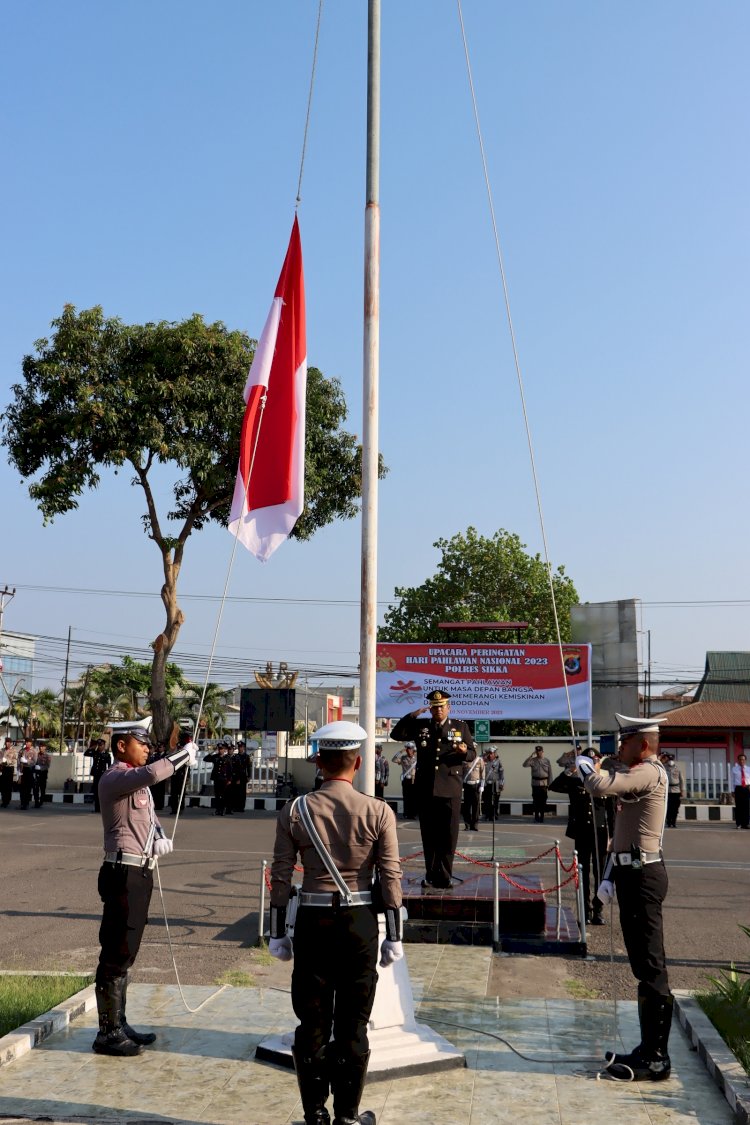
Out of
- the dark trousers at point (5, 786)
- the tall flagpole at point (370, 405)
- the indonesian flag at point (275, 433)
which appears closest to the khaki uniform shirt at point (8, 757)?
the dark trousers at point (5, 786)

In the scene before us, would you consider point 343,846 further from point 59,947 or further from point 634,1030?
point 59,947

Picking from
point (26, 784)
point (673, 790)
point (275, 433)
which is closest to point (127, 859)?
point (275, 433)

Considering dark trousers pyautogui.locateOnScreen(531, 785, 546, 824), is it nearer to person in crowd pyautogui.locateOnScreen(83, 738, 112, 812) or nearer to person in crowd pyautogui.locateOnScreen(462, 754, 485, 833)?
person in crowd pyautogui.locateOnScreen(462, 754, 485, 833)

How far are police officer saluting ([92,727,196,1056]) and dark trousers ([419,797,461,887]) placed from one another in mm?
4380

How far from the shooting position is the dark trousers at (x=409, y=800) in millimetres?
24984

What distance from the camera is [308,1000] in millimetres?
4723

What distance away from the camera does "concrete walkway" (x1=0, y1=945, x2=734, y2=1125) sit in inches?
203

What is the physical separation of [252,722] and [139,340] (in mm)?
10247

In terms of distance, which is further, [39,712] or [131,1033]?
[39,712]

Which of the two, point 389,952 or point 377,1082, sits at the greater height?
point 389,952

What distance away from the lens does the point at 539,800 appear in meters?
25.9

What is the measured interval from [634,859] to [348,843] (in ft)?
6.65

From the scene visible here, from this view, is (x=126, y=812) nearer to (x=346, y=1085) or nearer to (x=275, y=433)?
(x=346, y=1085)

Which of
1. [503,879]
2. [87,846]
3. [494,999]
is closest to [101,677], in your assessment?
[87,846]
